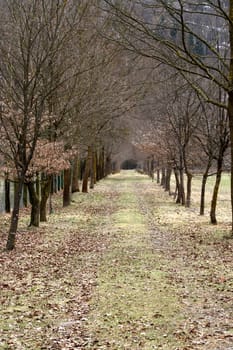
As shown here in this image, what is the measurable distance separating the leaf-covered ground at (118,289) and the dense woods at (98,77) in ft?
7.94

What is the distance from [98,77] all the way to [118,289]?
1511 centimetres

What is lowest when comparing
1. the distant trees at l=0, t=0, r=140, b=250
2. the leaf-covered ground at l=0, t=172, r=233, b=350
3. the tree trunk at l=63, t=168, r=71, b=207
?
the leaf-covered ground at l=0, t=172, r=233, b=350

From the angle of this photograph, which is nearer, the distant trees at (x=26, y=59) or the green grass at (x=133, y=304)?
the green grass at (x=133, y=304)

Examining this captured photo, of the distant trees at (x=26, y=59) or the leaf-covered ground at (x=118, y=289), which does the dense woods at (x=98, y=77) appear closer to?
the distant trees at (x=26, y=59)

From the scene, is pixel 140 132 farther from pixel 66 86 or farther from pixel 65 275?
pixel 65 275

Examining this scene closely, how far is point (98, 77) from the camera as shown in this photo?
24047mm

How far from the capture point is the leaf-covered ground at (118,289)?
25.0 feet

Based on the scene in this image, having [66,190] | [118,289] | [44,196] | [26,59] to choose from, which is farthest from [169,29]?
[66,190]

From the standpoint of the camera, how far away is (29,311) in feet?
29.9

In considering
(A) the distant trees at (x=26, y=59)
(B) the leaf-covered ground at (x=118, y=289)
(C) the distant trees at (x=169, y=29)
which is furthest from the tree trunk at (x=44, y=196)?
(C) the distant trees at (x=169, y=29)

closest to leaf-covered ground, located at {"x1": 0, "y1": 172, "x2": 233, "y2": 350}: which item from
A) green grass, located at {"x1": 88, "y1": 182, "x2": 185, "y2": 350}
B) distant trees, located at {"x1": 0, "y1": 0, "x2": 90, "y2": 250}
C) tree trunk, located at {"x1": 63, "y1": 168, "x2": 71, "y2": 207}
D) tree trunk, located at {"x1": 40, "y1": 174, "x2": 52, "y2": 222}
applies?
green grass, located at {"x1": 88, "y1": 182, "x2": 185, "y2": 350}

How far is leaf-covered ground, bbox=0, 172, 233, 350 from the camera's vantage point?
300 inches

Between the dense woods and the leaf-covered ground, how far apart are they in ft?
7.94

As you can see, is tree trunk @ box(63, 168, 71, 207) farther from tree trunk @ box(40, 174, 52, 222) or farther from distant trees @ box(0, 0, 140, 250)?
tree trunk @ box(40, 174, 52, 222)
